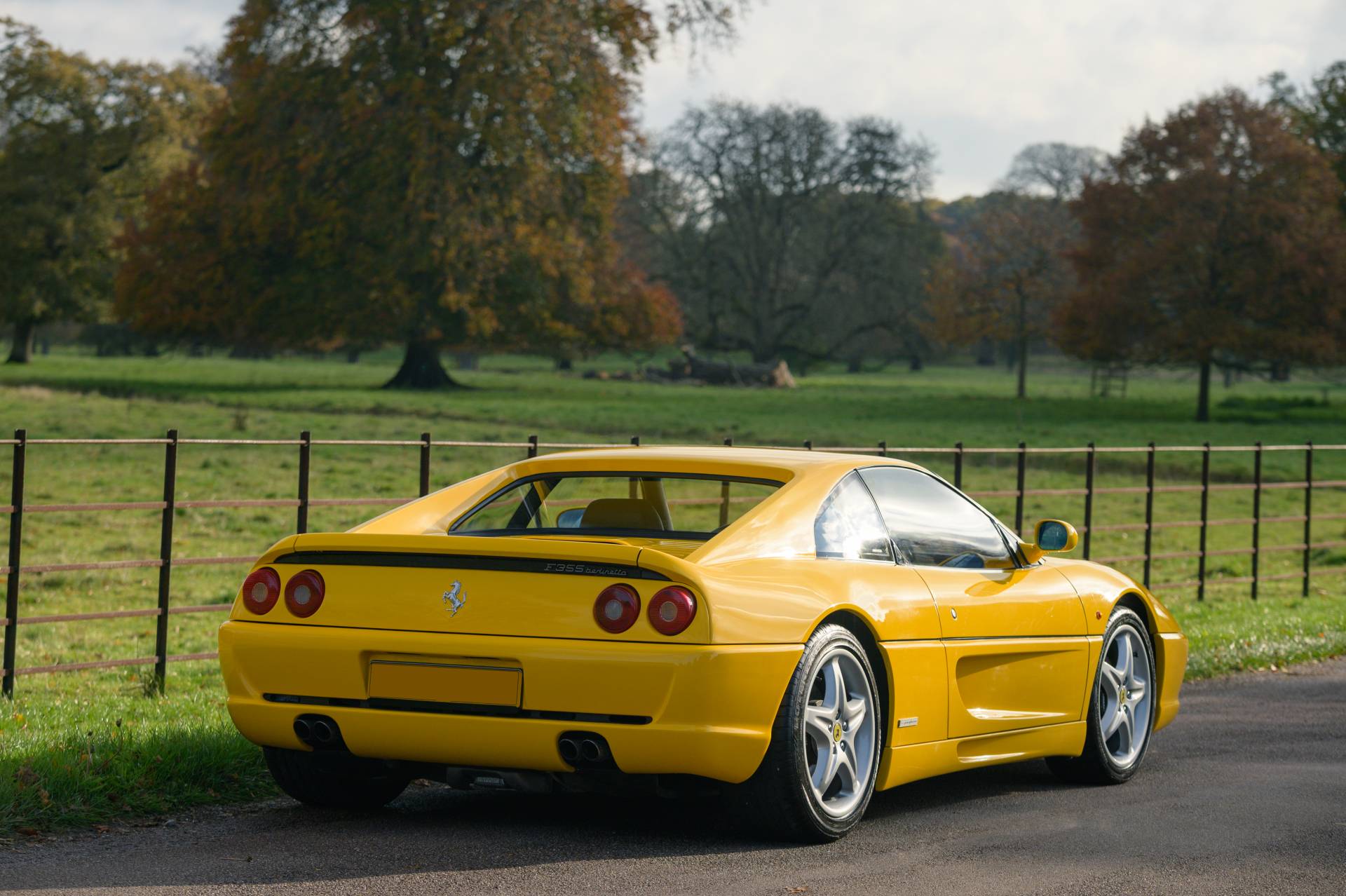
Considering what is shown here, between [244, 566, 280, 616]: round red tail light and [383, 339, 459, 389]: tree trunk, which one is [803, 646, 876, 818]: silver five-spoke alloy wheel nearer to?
[244, 566, 280, 616]: round red tail light

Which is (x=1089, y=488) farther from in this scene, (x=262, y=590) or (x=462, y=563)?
(x=262, y=590)

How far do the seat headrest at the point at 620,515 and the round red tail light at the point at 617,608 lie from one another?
0.98 meters

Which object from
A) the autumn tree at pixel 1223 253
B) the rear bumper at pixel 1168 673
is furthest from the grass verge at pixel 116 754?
the autumn tree at pixel 1223 253

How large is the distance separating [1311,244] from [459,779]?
43.8 metres

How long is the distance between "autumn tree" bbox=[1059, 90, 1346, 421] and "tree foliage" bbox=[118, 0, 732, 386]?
14709 millimetres

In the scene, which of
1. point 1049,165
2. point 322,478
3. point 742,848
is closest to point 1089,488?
point 742,848

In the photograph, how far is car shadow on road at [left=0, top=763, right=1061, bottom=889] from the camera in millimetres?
5164

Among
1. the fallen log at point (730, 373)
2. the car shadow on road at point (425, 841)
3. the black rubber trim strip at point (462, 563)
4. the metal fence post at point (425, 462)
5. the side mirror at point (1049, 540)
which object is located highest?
the fallen log at point (730, 373)

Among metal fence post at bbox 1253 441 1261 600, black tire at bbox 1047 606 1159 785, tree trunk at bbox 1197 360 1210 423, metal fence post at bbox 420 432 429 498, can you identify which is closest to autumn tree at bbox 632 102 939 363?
tree trunk at bbox 1197 360 1210 423

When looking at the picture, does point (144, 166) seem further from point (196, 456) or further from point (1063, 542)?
point (1063, 542)

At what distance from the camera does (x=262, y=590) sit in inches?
227

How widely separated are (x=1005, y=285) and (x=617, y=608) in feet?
183

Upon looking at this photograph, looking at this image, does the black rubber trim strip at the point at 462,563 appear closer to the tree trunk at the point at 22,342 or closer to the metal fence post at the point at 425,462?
the metal fence post at the point at 425,462

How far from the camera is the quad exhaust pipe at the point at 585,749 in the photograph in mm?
5316
